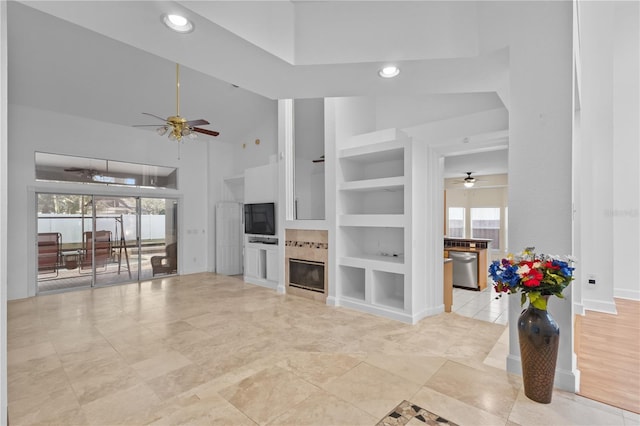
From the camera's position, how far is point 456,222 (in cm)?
1020

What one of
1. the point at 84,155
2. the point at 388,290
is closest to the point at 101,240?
the point at 84,155

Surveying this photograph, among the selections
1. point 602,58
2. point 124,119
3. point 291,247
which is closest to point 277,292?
point 291,247

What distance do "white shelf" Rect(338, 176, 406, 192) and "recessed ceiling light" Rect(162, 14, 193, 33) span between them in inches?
120

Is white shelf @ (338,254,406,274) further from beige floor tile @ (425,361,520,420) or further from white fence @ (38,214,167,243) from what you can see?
white fence @ (38,214,167,243)

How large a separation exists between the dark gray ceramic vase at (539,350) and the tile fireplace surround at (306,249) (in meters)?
3.22

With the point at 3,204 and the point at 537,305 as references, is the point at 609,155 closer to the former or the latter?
the point at 537,305

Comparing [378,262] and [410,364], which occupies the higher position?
[378,262]

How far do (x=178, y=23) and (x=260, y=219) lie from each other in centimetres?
480

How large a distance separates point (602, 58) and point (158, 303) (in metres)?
7.79

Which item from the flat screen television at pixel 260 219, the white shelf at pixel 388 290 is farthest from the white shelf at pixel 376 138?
the flat screen television at pixel 260 219

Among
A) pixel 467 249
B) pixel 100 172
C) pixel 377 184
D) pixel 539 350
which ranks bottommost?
pixel 539 350

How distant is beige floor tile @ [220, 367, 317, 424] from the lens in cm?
221

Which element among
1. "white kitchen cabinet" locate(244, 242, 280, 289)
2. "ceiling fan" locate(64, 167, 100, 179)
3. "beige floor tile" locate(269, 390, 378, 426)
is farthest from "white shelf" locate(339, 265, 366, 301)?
"ceiling fan" locate(64, 167, 100, 179)

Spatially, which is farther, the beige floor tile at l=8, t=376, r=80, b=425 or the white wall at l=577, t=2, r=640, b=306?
the white wall at l=577, t=2, r=640, b=306
